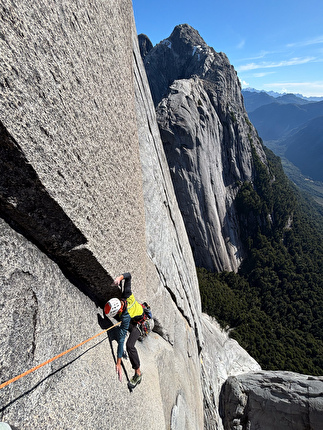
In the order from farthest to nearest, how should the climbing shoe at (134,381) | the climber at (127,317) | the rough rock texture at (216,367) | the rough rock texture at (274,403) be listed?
the rough rock texture at (274,403) → the rough rock texture at (216,367) → the climbing shoe at (134,381) → the climber at (127,317)

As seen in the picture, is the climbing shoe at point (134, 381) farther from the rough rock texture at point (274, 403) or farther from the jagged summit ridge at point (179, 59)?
the jagged summit ridge at point (179, 59)

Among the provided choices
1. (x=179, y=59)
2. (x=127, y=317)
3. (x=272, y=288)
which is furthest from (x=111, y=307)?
(x=179, y=59)

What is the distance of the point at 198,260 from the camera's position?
3716 centimetres

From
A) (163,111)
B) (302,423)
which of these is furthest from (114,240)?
(163,111)

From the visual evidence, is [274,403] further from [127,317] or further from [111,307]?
[111,307]

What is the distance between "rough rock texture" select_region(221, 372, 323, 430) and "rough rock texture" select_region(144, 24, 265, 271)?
21.3m

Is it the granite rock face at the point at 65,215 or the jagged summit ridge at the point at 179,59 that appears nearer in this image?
the granite rock face at the point at 65,215

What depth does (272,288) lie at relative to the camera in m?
41.8

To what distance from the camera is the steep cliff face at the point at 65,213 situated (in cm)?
242

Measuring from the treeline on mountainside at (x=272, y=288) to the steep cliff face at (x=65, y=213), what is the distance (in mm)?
30341

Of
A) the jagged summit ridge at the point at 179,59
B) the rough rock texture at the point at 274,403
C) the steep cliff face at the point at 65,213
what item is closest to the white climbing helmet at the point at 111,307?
the steep cliff face at the point at 65,213

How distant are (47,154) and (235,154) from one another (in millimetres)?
48888

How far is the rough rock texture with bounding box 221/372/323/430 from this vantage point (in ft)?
42.8

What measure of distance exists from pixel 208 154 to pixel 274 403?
31.5 meters
